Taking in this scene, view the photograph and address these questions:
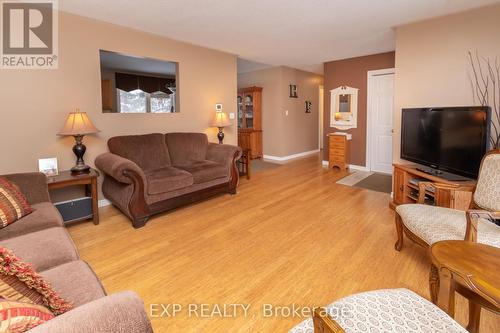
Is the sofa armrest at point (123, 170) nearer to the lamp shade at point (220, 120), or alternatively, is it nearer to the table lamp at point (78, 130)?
the table lamp at point (78, 130)

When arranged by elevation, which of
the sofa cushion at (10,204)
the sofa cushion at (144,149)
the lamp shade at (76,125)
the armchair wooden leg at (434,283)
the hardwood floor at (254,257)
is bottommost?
the hardwood floor at (254,257)

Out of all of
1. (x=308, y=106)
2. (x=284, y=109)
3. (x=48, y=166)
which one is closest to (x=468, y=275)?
(x=48, y=166)

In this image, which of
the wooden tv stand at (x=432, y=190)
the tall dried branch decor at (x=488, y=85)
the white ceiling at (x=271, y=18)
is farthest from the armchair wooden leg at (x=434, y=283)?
the white ceiling at (x=271, y=18)

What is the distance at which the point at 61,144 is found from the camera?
10.5 feet

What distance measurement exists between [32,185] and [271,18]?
3.06 m

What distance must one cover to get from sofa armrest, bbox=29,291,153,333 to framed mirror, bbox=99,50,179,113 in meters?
5.89

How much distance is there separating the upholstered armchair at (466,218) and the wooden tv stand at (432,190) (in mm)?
196

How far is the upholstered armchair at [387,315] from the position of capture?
1.00 m

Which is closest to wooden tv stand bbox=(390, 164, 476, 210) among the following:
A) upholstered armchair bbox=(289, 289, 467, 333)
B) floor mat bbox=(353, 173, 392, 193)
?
floor mat bbox=(353, 173, 392, 193)

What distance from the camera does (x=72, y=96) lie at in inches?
127

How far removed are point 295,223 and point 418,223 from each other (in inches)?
49.6

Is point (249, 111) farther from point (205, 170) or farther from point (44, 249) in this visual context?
point (44, 249)

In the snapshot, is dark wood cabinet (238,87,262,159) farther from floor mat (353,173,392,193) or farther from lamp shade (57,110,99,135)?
lamp shade (57,110,99,135)

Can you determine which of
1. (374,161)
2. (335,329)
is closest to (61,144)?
(335,329)
